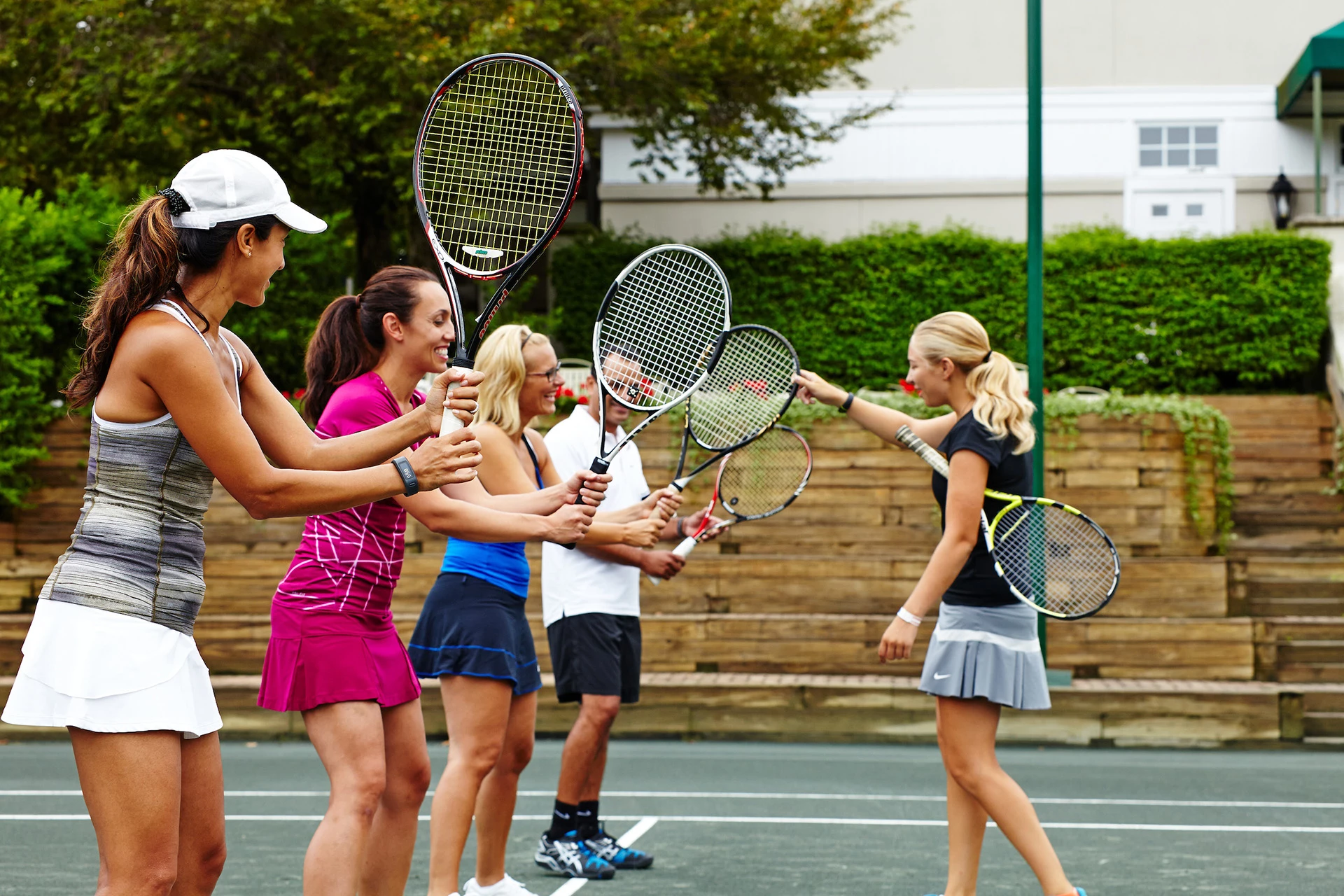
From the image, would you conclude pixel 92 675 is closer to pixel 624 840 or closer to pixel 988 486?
pixel 988 486

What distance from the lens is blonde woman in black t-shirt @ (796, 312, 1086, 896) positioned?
13.8 feet

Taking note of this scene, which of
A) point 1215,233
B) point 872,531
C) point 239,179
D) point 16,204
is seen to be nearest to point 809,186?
point 1215,233

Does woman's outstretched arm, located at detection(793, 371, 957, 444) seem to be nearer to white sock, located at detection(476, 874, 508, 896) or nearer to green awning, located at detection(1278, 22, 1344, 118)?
white sock, located at detection(476, 874, 508, 896)

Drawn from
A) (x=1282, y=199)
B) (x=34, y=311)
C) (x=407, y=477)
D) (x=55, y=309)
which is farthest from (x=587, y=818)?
(x=1282, y=199)

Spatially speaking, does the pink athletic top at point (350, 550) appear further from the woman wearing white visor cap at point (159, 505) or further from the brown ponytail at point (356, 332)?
the woman wearing white visor cap at point (159, 505)

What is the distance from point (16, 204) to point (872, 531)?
26.4 feet

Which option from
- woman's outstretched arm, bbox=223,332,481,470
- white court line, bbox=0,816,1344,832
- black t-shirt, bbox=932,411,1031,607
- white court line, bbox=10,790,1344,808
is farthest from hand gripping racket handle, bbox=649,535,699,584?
white court line, bbox=10,790,1344,808

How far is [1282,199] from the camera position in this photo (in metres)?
18.5

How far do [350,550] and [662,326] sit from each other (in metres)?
1.71

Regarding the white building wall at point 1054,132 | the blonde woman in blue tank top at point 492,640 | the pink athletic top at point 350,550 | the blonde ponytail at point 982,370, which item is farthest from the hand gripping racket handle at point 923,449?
the white building wall at point 1054,132

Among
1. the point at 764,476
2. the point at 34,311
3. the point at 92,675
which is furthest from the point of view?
the point at 34,311

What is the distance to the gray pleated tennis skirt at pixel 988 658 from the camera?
4.23 m

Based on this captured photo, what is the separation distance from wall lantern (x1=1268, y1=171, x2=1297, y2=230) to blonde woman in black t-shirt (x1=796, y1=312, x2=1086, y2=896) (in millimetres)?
15751

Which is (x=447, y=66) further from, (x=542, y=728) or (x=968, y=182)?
(x=968, y=182)
